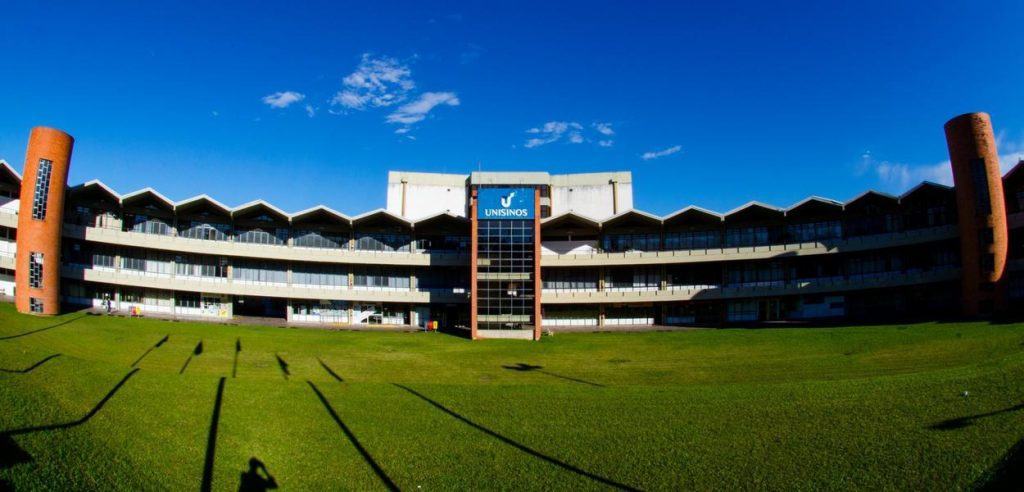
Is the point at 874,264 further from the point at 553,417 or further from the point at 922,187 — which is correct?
the point at 553,417

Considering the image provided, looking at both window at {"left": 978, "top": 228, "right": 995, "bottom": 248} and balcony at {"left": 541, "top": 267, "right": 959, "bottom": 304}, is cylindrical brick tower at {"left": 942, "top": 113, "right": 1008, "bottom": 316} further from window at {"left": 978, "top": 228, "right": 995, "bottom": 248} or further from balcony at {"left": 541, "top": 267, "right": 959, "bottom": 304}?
balcony at {"left": 541, "top": 267, "right": 959, "bottom": 304}

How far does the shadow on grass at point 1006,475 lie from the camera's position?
9680mm

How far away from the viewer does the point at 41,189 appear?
39.1 m

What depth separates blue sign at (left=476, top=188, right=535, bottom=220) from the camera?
43.1m

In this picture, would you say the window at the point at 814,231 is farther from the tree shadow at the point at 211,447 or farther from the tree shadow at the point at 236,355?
the tree shadow at the point at 211,447

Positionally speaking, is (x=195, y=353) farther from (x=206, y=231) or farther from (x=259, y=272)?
(x=206, y=231)

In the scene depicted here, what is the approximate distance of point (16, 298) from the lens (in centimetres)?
3841

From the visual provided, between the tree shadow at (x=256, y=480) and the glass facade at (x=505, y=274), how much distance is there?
30522 millimetres

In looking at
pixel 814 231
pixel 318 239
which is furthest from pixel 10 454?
pixel 814 231

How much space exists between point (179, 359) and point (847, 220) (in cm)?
4887

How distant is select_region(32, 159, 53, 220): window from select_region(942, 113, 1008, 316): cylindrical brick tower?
2565 inches

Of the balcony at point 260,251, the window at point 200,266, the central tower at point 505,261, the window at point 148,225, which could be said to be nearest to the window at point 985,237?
the central tower at point 505,261

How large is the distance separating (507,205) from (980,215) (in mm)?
33602

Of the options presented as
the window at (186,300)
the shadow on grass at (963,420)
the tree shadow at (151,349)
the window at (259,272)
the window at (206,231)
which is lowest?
the shadow on grass at (963,420)
